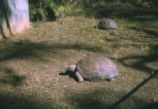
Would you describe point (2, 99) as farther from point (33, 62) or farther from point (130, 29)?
point (130, 29)

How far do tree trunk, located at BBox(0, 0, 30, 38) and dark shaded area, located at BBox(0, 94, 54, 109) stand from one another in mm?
3571

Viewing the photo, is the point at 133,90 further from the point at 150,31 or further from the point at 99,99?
the point at 150,31

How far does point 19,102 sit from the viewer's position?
3.46 m

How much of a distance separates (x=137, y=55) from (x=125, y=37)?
1661 mm

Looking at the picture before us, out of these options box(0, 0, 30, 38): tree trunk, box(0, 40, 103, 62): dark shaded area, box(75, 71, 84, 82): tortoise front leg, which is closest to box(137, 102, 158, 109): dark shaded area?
Result: box(75, 71, 84, 82): tortoise front leg

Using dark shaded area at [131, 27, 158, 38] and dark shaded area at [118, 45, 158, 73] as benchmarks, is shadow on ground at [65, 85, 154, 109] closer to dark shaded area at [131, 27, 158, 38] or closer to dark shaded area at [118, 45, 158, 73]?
dark shaded area at [118, 45, 158, 73]

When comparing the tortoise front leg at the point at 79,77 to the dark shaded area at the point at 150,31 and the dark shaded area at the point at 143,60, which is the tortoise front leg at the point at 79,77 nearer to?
the dark shaded area at the point at 143,60

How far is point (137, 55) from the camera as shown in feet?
18.1

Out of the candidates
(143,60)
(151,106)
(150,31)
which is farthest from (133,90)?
(150,31)

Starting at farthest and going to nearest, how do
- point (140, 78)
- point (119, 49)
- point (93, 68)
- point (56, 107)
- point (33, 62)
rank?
point (119, 49) → point (33, 62) → point (140, 78) → point (93, 68) → point (56, 107)

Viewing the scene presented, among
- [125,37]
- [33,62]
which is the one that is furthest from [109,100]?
[125,37]

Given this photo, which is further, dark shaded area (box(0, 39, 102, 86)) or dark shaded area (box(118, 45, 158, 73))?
dark shaded area (box(118, 45, 158, 73))

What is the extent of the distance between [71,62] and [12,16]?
3.06 metres

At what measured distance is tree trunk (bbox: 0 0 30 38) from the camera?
6541 millimetres
